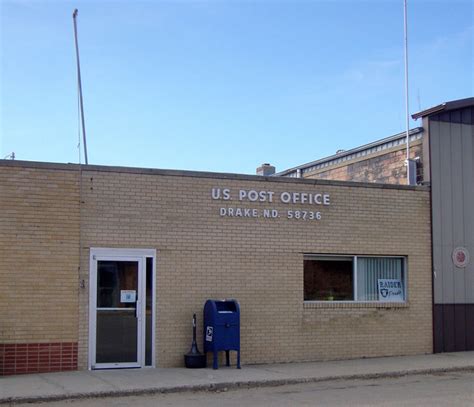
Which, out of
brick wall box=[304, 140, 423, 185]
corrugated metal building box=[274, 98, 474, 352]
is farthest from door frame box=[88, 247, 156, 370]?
brick wall box=[304, 140, 423, 185]

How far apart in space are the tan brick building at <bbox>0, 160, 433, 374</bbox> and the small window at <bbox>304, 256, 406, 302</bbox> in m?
0.02

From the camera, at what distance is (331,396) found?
10977 mm

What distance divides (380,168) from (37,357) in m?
9.75

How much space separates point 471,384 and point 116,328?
647cm

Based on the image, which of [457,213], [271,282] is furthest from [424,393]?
[457,213]

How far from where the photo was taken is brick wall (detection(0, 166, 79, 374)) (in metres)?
12.9

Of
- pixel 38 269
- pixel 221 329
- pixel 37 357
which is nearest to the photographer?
pixel 37 357

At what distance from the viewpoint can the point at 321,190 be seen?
15.6m

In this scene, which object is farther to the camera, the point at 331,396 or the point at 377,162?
the point at 377,162

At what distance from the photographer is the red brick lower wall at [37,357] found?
42.0ft

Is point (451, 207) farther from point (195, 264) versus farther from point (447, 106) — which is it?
point (195, 264)

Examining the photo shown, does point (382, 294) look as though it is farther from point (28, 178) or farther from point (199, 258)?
point (28, 178)

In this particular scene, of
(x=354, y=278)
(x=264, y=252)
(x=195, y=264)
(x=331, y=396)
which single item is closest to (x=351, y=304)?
(x=354, y=278)

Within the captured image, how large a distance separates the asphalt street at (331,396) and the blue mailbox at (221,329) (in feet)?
6.11
